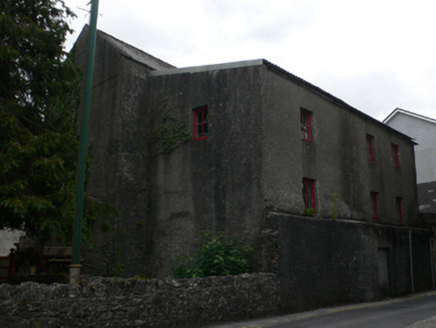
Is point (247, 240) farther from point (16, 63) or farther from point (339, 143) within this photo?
point (16, 63)

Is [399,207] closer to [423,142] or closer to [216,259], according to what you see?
[423,142]

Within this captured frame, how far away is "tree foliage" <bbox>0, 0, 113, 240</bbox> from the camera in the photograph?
10125 mm

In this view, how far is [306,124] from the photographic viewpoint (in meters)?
16.8

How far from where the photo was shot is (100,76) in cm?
1703

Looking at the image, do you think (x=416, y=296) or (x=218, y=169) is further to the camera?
(x=416, y=296)

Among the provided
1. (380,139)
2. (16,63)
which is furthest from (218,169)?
(380,139)

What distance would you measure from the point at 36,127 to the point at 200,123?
5.80 metres

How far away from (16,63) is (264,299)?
911cm

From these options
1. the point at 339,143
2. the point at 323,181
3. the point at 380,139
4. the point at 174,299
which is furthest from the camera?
the point at 380,139

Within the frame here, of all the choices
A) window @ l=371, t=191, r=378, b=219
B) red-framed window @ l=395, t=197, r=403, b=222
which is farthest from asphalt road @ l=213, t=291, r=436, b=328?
red-framed window @ l=395, t=197, r=403, b=222

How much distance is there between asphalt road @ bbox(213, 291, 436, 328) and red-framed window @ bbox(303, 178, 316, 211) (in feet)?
11.9

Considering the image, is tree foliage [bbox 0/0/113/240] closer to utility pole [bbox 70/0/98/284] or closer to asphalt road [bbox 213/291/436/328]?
utility pole [bbox 70/0/98/284]

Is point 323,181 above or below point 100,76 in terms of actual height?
below

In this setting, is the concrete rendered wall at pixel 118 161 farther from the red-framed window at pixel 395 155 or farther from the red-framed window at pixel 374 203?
the red-framed window at pixel 395 155
